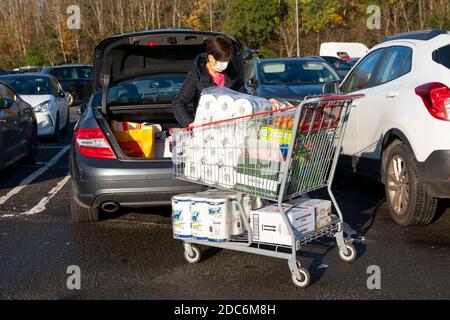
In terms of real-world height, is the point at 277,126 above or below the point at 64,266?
above

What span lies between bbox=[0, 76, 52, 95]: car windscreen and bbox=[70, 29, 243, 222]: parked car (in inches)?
292

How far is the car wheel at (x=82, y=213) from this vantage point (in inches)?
248

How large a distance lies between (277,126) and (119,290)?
1555 mm

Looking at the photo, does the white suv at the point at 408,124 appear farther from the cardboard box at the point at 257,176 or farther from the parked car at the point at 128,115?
the cardboard box at the point at 257,176

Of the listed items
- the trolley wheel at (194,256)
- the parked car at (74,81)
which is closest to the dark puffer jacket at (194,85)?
the trolley wheel at (194,256)

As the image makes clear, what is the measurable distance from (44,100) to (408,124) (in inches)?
357

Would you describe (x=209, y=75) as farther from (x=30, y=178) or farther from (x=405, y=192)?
(x=30, y=178)

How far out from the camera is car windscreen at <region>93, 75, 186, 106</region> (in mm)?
6820

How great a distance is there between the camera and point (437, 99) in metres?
A: 5.36

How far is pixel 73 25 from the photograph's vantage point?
1945 inches

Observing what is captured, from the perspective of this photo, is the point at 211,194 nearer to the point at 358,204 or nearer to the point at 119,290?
the point at 119,290

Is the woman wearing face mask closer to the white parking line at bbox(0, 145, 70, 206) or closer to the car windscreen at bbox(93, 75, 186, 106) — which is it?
the car windscreen at bbox(93, 75, 186, 106)

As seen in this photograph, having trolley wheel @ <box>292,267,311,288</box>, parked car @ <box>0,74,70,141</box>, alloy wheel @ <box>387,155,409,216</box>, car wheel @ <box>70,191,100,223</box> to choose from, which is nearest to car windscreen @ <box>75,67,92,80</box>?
parked car @ <box>0,74,70,141</box>
